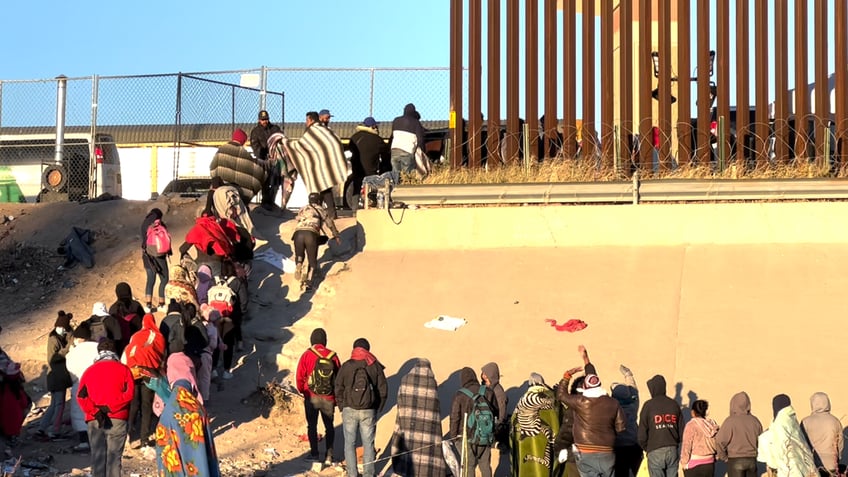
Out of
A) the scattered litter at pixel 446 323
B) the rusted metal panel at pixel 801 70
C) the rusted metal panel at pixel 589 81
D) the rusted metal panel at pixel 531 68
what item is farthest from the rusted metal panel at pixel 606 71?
the scattered litter at pixel 446 323

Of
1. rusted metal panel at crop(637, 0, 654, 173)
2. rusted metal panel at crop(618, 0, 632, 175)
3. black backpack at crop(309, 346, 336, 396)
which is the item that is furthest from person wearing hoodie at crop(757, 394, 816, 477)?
rusted metal panel at crop(618, 0, 632, 175)

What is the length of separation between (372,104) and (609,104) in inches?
245

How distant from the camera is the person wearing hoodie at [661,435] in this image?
500 inches

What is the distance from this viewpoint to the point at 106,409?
41.3 ft

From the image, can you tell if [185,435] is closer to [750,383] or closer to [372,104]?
[750,383]

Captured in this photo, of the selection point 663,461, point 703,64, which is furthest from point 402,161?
point 663,461

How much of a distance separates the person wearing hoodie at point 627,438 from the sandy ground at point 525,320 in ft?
4.81

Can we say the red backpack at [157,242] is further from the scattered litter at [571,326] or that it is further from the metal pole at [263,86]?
the metal pole at [263,86]

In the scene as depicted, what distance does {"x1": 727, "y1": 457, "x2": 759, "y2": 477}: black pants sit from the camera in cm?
1275

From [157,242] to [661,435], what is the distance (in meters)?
7.77

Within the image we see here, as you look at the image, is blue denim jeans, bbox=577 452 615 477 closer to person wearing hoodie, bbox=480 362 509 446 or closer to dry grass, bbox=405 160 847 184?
person wearing hoodie, bbox=480 362 509 446

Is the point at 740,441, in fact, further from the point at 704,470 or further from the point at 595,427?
the point at 595,427

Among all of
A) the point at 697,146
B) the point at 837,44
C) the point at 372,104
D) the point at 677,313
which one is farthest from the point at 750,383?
the point at 372,104

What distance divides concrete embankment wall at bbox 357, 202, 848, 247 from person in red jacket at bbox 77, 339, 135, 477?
731 centimetres
